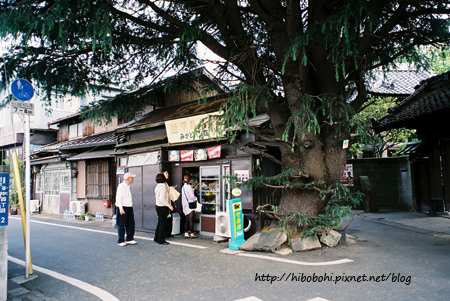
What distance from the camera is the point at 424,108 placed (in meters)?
11.1

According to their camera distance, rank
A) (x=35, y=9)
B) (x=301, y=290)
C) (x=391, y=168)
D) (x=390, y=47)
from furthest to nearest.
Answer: (x=391, y=168) < (x=390, y=47) < (x=35, y=9) < (x=301, y=290)

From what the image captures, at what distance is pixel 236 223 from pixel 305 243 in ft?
5.93

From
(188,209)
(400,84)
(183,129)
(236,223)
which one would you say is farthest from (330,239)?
(400,84)

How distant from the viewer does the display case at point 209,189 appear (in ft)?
35.6

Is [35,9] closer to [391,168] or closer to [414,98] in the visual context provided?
[414,98]

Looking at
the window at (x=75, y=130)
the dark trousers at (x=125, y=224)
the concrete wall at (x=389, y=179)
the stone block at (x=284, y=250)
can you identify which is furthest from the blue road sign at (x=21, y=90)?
the window at (x=75, y=130)

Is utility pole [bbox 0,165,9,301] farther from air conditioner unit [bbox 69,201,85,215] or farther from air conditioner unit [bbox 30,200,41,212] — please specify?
air conditioner unit [bbox 30,200,41,212]

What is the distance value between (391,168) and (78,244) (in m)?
14.7

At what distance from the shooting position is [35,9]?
25.7ft

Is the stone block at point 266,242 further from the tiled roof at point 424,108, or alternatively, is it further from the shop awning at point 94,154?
the shop awning at point 94,154

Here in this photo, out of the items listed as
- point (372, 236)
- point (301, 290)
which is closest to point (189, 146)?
point (372, 236)

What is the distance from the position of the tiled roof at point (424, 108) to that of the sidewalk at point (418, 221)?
3.53 m

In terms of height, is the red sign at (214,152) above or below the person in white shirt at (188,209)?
above

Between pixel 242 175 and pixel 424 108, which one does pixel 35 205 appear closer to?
pixel 242 175
